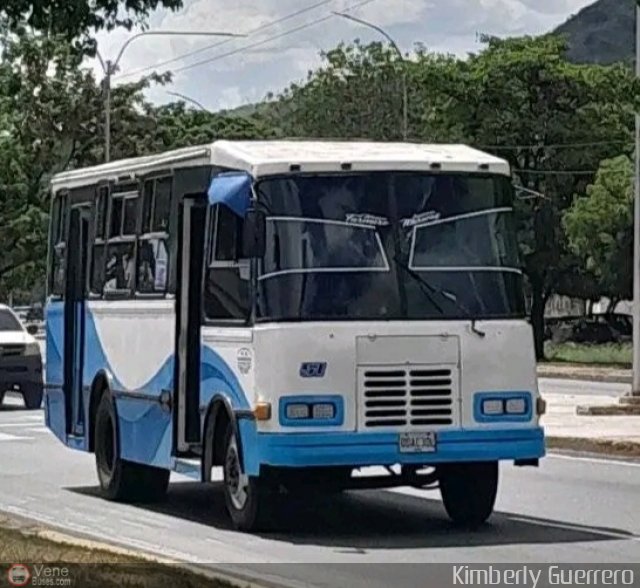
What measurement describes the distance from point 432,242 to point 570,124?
4029 cm

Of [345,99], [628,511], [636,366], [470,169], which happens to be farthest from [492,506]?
[345,99]

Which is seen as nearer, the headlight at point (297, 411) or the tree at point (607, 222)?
the headlight at point (297, 411)

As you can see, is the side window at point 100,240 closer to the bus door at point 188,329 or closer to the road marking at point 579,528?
the bus door at point 188,329

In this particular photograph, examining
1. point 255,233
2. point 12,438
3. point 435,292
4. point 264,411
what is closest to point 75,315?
point 255,233

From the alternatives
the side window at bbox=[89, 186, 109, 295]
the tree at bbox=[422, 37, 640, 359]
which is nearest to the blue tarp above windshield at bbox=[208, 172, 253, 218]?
the side window at bbox=[89, 186, 109, 295]

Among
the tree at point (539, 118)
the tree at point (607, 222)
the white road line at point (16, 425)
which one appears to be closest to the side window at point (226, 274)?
the white road line at point (16, 425)

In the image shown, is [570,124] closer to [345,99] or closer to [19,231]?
[19,231]

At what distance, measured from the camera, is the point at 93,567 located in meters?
11.2

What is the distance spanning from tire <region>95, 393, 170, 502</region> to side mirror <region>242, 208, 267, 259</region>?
3.63 meters

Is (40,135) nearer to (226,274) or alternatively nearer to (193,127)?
(193,127)

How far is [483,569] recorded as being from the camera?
501 inches

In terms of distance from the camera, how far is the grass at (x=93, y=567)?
35.0 ft

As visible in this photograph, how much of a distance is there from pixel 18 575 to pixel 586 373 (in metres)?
36.9

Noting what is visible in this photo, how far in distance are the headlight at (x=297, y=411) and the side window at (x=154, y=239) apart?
2.55m
